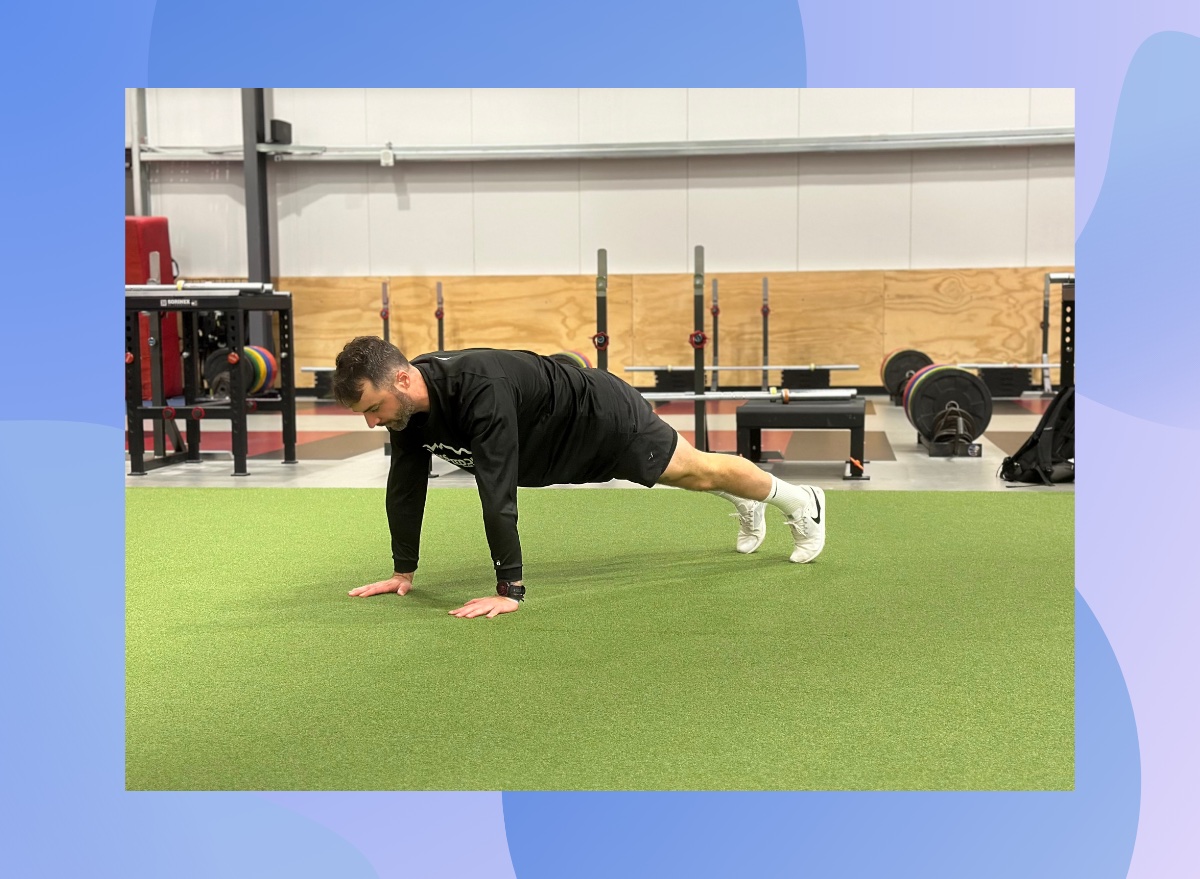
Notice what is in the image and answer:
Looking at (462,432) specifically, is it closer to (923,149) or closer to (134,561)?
(134,561)

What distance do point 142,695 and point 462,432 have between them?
1.04m

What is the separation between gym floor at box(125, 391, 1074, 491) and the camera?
607 centimetres

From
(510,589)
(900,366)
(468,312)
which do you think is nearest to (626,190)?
(468,312)

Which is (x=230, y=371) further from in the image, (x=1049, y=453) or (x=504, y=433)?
(x=1049, y=453)

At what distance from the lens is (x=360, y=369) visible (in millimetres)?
2816

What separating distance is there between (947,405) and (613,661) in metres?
4.85

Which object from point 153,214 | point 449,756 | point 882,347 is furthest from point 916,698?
point 153,214

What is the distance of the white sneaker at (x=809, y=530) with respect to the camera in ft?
12.6

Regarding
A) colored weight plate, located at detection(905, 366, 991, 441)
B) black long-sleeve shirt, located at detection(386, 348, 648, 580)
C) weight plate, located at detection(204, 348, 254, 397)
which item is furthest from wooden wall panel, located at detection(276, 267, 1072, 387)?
black long-sleeve shirt, located at detection(386, 348, 648, 580)

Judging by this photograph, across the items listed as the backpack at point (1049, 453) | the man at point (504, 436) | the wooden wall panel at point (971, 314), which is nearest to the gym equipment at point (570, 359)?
the man at point (504, 436)

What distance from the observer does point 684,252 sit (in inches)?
472

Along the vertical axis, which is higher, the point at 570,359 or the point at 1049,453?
the point at 570,359
